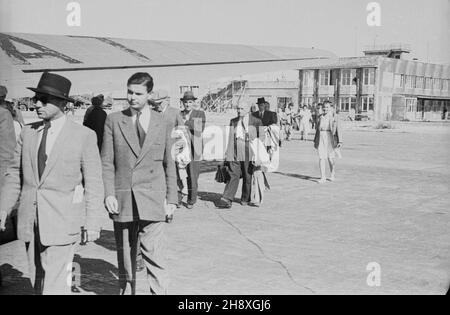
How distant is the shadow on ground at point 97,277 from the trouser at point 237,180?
12.2 ft

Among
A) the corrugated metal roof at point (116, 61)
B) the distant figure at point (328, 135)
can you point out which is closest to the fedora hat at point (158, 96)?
the corrugated metal roof at point (116, 61)

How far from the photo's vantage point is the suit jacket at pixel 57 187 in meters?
4.04

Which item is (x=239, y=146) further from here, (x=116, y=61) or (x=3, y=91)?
(x=3, y=91)

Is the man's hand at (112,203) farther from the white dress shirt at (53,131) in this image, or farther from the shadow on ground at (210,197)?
the shadow on ground at (210,197)

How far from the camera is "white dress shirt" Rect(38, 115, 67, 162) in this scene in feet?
13.5

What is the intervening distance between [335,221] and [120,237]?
445 centimetres

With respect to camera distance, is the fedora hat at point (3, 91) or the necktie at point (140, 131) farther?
the fedora hat at point (3, 91)

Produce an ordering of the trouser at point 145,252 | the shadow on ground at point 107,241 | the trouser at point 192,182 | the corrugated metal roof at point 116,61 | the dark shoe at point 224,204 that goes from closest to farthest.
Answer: the trouser at point 145,252 → the shadow on ground at point 107,241 → the corrugated metal roof at point 116,61 → the trouser at point 192,182 → the dark shoe at point 224,204

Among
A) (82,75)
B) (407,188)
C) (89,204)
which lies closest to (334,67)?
(407,188)

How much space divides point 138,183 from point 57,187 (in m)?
0.77

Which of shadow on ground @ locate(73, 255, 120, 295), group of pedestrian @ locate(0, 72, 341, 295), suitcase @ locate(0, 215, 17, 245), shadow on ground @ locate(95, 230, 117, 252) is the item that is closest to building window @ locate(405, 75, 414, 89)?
shadow on ground @ locate(95, 230, 117, 252)

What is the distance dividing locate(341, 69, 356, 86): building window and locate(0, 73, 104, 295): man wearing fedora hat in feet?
209

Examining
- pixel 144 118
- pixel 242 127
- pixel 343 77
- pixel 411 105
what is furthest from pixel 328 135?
pixel 411 105

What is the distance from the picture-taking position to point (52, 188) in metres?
4.05
